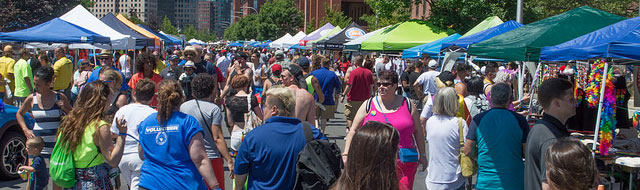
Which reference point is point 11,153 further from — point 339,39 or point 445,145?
point 339,39

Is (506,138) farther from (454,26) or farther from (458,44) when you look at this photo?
(454,26)

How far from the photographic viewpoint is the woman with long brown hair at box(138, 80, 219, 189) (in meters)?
4.42

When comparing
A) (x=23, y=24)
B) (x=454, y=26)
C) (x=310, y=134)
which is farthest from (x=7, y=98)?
(x=23, y=24)

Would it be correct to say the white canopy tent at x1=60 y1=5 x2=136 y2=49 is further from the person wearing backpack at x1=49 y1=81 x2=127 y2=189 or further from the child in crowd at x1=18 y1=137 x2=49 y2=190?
the person wearing backpack at x1=49 y1=81 x2=127 y2=189

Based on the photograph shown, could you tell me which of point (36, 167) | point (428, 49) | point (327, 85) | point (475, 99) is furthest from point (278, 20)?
point (36, 167)

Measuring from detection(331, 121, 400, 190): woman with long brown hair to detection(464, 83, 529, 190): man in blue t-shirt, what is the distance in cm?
256

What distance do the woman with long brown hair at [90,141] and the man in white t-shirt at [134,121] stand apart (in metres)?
0.10

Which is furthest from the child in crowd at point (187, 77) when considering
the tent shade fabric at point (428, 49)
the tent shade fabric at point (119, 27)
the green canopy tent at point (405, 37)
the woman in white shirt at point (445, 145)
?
the tent shade fabric at point (119, 27)

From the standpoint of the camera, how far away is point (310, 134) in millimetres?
4336

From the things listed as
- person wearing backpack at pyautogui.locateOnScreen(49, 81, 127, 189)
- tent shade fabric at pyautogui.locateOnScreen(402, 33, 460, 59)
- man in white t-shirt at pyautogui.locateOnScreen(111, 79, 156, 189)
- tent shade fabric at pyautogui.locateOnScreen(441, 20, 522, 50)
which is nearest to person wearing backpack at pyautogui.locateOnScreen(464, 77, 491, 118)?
man in white t-shirt at pyautogui.locateOnScreen(111, 79, 156, 189)

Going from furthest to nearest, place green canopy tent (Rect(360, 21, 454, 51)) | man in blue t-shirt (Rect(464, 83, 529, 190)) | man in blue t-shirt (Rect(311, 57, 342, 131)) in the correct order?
1. green canopy tent (Rect(360, 21, 454, 51))
2. man in blue t-shirt (Rect(311, 57, 342, 131))
3. man in blue t-shirt (Rect(464, 83, 529, 190))

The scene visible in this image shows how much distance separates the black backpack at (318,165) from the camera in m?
4.00

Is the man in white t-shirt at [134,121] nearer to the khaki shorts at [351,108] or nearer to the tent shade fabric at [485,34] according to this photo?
the khaki shorts at [351,108]

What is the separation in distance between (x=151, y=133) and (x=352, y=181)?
215 cm
